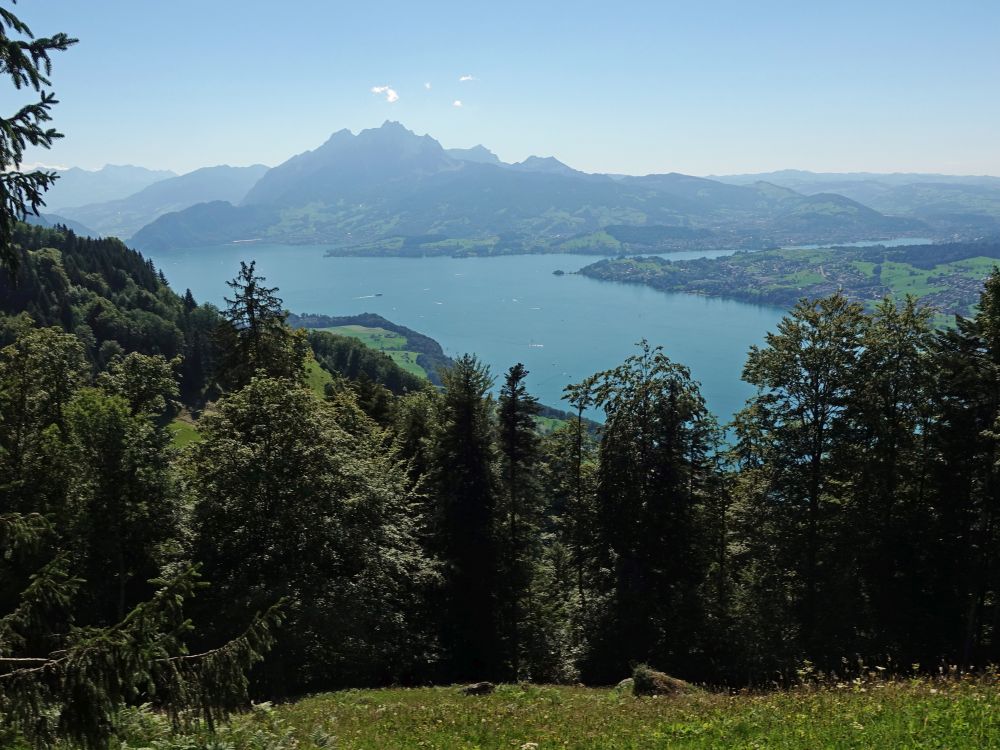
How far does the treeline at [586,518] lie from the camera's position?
1877 cm

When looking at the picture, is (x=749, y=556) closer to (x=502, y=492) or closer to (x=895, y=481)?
(x=895, y=481)

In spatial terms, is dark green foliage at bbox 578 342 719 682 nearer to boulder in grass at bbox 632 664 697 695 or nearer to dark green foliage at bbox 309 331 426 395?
boulder in grass at bbox 632 664 697 695

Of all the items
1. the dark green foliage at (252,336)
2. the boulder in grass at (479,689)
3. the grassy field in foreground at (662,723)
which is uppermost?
the dark green foliage at (252,336)

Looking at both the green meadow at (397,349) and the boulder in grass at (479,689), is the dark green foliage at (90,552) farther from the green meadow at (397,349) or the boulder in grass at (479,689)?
the green meadow at (397,349)

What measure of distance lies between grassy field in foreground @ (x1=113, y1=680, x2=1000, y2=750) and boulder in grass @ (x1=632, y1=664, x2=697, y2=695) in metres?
1.34

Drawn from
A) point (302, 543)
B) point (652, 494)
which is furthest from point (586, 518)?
point (302, 543)

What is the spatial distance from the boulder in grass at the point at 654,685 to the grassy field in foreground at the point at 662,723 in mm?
1340

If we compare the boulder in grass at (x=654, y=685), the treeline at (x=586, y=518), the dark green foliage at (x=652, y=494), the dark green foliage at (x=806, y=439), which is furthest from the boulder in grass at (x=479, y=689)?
the dark green foliage at (x=806, y=439)

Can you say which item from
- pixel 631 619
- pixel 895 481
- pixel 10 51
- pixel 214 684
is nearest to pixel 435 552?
pixel 631 619

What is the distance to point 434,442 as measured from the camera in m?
24.2

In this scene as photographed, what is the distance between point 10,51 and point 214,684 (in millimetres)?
7571

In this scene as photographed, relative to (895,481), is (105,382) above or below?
above

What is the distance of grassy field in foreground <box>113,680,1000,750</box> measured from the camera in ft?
→ 27.0

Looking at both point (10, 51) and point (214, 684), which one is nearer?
point (214, 684)
